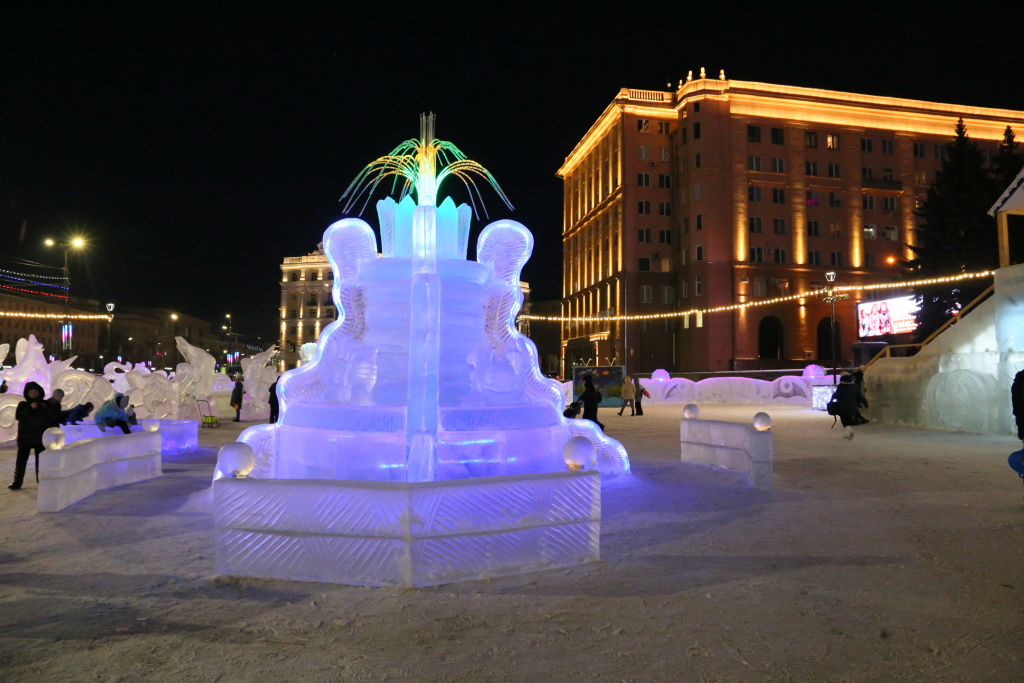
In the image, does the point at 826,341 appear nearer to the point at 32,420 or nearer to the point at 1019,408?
the point at 1019,408

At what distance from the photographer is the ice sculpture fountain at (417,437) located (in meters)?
4.46

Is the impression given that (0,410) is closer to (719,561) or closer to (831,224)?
(719,561)

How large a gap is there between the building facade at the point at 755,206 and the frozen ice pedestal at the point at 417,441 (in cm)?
3656

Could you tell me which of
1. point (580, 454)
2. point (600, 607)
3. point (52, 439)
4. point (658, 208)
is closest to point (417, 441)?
point (580, 454)

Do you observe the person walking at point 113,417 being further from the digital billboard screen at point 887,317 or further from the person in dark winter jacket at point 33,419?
the digital billboard screen at point 887,317

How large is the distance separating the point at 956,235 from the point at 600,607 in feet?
103

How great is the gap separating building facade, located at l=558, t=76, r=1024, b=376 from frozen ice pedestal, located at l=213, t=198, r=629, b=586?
36.6 metres

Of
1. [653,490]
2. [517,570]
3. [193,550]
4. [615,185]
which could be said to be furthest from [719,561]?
[615,185]

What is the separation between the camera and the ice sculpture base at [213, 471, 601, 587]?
438cm

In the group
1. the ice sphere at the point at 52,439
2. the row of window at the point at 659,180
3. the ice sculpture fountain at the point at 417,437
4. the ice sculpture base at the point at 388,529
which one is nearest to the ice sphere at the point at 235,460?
the ice sculpture fountain at the point at 417,437

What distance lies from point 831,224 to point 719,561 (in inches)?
1826

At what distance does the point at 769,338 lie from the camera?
44.6 m

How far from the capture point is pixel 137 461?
8.86 m

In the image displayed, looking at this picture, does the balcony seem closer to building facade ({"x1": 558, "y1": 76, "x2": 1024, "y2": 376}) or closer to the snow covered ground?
building facade ({"x1": 558, "y1": 76, "x2": 1024, "y2": 376})
